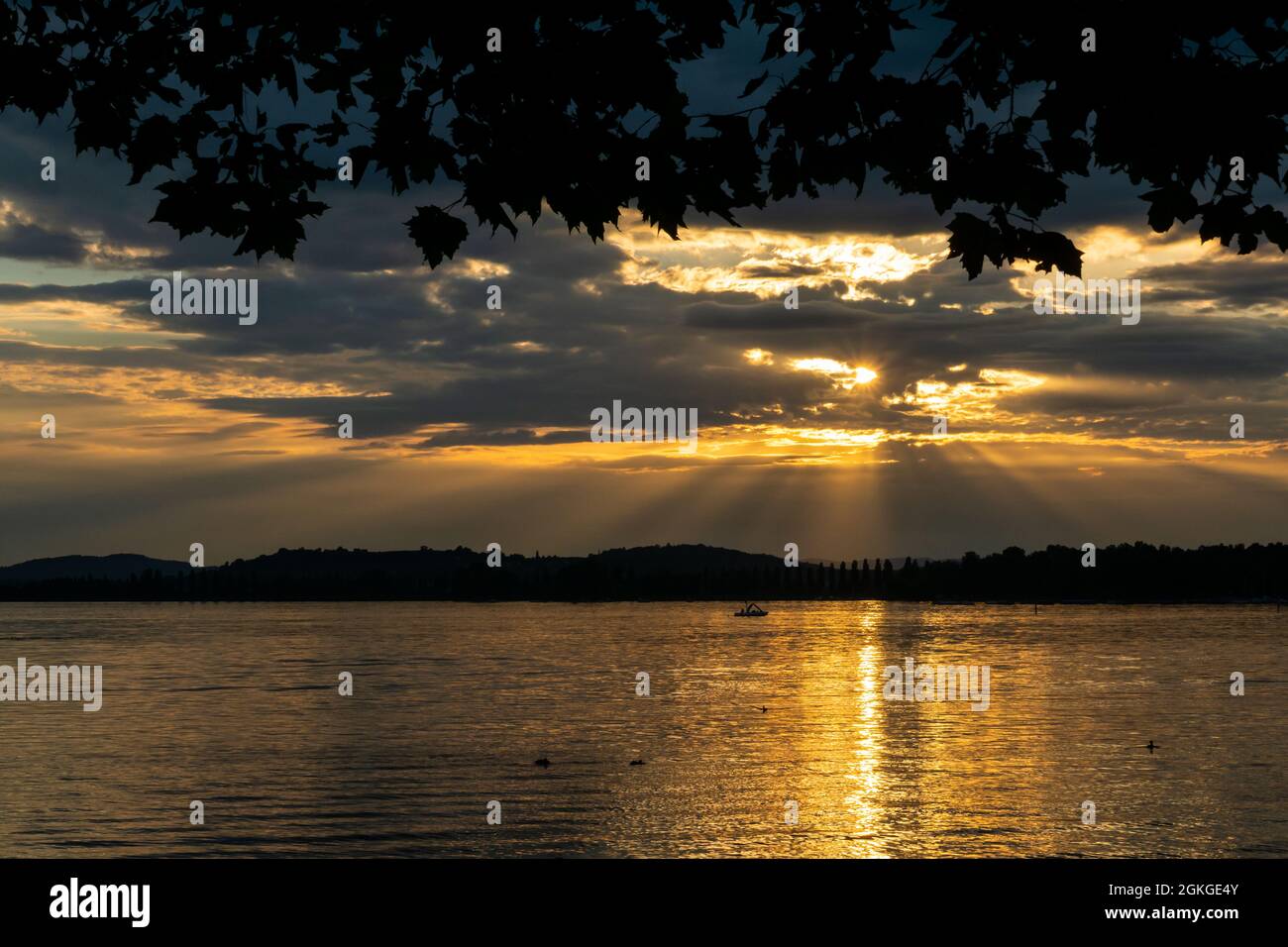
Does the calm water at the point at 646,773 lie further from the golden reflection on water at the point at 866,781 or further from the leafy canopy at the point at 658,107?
the leafy canopy at the point at 658,107

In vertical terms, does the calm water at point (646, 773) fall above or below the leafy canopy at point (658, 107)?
below

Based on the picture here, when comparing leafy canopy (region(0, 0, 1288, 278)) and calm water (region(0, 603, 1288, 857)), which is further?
calm water (region(0, 603, 1288, 857))

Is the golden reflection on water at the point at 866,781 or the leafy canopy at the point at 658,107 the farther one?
the golden reflection on water at the point at 866,781

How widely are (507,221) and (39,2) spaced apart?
17.1ft

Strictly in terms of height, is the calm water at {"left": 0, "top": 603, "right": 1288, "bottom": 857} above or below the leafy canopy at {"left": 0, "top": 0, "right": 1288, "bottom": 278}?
below

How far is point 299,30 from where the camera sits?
35.8ft

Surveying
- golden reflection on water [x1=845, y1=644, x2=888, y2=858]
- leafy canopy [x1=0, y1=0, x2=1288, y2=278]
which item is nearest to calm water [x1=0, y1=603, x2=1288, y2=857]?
golden reflection on water [x1=845, y1=644, x2=888, y2=858]

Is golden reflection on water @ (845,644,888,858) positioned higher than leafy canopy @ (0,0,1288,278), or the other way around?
leafy canopy @ (0,0,1288,278)

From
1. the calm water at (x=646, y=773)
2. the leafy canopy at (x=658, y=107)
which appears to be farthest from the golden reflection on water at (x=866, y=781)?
the leafy canopy at (x=658, y=107)

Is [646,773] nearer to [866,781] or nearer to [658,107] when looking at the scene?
[866,781]

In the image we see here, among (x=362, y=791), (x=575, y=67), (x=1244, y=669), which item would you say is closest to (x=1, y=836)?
(x=362, y=791)

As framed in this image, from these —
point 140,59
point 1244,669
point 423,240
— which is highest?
point 140,59

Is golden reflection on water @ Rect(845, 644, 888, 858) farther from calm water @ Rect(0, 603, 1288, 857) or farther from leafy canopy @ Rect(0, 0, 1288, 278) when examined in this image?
leafy canopy @ Rect(0, 0, 1288, 278)
